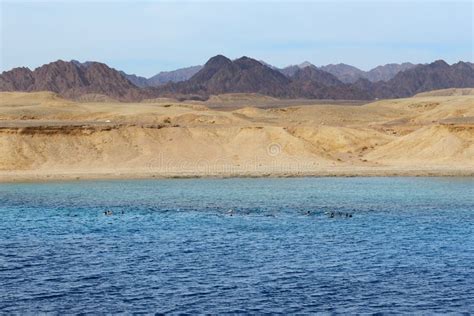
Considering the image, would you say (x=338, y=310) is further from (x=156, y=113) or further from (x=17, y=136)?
(x=156, y=113)

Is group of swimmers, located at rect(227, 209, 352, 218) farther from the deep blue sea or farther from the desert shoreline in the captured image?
the desert shoreline

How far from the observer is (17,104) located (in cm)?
17750

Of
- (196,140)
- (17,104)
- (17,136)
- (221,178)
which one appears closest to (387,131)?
(196,140)

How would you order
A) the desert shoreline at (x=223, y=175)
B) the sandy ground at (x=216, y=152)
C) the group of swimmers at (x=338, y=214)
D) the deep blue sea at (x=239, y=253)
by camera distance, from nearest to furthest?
1. the deep blue sea at (x=239, y=253)
2. the group of swimmers at (x=338, y=214)
3. the desert shoreline at (x=223, y=175)
4. the sandy ground at (x=216, y=152)

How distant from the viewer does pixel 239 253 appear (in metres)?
41.4

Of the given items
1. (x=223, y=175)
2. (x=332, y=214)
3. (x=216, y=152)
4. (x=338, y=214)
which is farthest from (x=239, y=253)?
(x=216, y=152)

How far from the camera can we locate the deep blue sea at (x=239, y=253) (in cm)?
3161

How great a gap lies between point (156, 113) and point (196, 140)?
48.6m

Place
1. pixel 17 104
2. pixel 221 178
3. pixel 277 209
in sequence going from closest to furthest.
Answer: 1. pixel 277 209
2. pixel 221 178
3. pixel 17 104

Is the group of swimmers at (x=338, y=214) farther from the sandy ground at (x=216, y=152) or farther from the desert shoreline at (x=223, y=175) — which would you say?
the sandy ground at (x=216, y=152)

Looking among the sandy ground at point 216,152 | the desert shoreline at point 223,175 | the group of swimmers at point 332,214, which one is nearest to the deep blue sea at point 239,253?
the group of swimmers at point 332,214

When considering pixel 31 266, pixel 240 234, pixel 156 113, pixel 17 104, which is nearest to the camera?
pixel 31 266

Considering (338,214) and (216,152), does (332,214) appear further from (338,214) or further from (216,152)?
(216,152)

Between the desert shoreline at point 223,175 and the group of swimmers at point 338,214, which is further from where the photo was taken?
the desert shoreline at point 223,175
